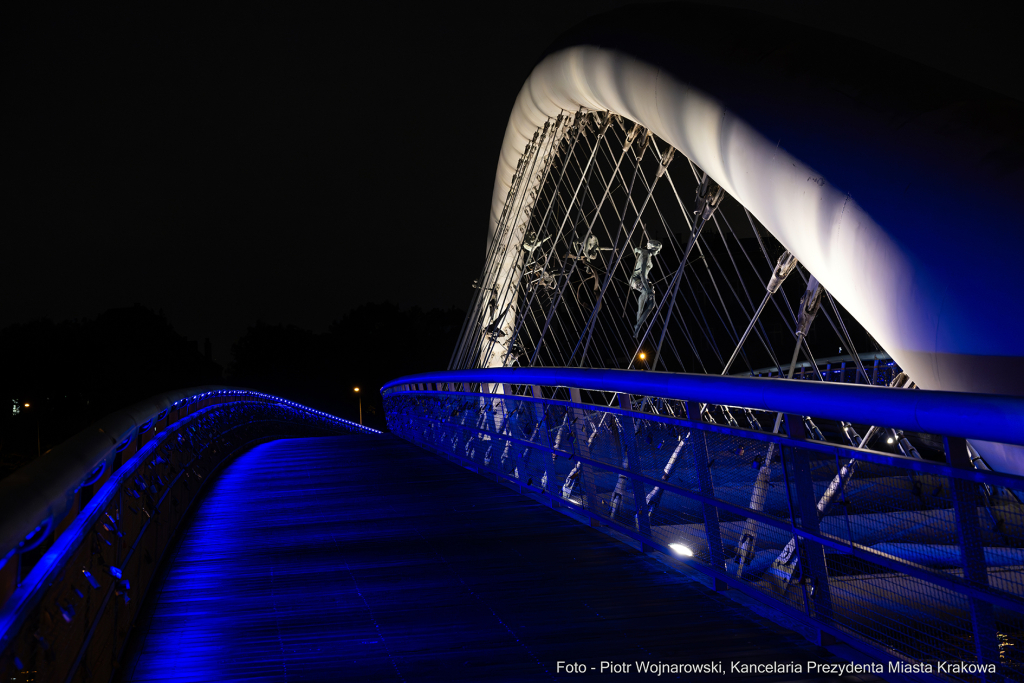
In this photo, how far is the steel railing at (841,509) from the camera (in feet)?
7.88

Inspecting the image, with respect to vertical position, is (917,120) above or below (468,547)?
above

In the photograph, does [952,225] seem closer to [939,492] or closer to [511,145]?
[939,492]

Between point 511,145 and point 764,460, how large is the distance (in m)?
18.9

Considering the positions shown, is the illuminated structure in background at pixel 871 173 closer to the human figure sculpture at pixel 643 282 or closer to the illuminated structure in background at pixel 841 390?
the illuminated structure in background at pixel 841 390

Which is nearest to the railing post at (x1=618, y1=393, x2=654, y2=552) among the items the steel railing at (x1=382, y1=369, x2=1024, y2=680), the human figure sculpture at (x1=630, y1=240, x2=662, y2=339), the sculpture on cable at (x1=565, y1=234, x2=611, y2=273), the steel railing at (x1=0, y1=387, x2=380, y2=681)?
the steel railing at (x1=382, y1=369, x2=1024, y2=680)

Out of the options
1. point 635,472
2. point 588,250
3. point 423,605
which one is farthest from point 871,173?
point 588,250

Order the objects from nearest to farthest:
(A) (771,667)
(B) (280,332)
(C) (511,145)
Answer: (A) (771,667), (C) (511,145), (B) (280,332)

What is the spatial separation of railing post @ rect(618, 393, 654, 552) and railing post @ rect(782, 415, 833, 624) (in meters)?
1.48

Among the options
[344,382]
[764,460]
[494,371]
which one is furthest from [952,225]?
[344,382]

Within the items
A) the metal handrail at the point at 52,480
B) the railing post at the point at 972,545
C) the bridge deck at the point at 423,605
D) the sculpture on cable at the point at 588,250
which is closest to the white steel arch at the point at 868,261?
the bridge deck at the point at 423,605

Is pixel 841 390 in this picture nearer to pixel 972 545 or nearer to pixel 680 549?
pixel 972 545

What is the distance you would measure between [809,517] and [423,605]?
66.9 inches

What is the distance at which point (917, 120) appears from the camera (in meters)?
4.79

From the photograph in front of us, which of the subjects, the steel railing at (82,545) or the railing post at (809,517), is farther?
the railing post at (809,517)
